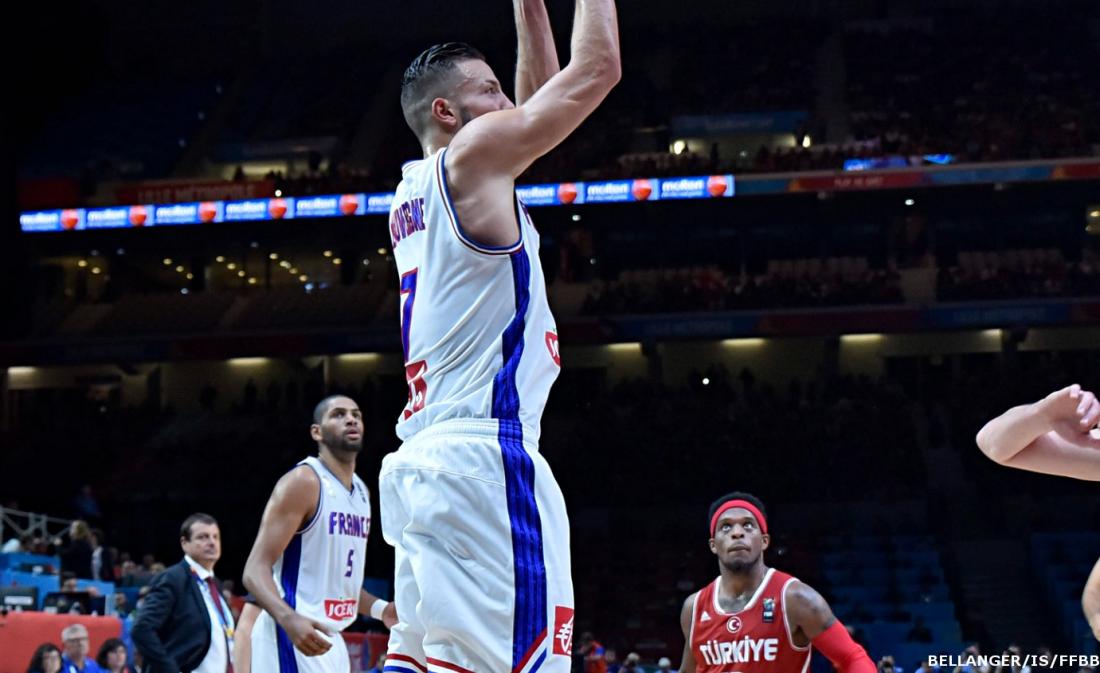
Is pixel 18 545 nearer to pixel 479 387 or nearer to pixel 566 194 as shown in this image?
pixel 566 194

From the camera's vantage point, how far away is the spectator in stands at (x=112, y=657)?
11.6 meters

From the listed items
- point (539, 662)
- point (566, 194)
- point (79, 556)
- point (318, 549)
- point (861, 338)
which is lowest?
point (539, 662)

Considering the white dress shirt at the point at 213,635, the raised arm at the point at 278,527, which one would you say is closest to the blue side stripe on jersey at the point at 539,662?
the raised arm at the point at 278,527

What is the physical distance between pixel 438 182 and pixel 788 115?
1175 inches

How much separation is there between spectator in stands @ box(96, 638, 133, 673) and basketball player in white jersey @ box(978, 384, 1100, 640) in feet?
31.0

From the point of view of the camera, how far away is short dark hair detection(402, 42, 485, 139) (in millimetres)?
4117

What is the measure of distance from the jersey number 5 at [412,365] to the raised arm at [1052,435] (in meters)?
1.46

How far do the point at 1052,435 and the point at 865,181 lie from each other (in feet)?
83.3

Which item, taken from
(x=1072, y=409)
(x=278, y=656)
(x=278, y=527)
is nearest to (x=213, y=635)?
(x=278, y=656)

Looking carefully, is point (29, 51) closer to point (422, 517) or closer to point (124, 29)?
point (124, 29)

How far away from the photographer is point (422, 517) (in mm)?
3820

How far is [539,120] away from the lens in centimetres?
384

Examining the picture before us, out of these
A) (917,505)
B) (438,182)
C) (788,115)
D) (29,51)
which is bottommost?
(438,182)

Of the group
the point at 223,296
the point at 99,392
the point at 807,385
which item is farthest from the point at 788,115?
the point at 99,392
